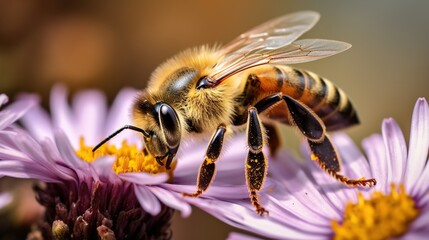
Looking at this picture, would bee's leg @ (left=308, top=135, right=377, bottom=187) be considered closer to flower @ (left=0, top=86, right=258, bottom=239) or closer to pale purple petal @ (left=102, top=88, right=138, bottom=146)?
flower @ (left=0, top=86, right=258, bottom=239)

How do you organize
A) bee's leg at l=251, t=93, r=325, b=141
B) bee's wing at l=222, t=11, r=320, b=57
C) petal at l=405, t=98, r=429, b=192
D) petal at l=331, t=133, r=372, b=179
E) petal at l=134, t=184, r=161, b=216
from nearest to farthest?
petal at l=134, t=184, r=161, b=216, petal at l=405, t=98, r=429, b=192, bee's leg at l=251, t=93, r=325, b=141, petal at l=331, t=133, r=372, b=179, bee's wing at l=222, t=11, r=320, b=57

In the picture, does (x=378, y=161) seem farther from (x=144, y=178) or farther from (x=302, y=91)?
(x=144, y=178)

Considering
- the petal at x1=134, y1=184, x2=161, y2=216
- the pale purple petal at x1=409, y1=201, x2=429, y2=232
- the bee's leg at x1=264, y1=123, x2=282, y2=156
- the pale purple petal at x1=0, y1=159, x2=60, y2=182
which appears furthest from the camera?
the bee's leg at x1=264, y1=123, x2=282, y2=156

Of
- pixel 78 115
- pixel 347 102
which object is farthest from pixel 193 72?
pixel 78 115

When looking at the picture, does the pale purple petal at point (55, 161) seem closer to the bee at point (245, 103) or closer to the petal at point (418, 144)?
the bee at point (245, 103)

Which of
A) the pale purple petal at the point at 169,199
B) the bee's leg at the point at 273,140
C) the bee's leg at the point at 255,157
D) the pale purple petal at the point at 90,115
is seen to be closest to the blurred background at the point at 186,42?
the pale purple petal at the point at 90,115

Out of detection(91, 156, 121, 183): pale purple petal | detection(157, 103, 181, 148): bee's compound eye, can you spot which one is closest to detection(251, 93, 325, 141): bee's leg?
detection(157, 103, 181, 148): bee's compound eye

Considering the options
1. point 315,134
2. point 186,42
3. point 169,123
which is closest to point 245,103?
point 315,134
